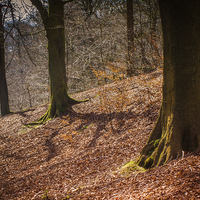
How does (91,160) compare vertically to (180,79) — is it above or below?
below

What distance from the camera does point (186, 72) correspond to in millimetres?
2922

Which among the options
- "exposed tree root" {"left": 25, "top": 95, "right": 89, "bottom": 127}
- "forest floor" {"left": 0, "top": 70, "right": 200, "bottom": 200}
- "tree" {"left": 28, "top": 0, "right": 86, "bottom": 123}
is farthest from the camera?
"exposed tree root" {"left": 25, "top": 95, "right": 89, "bottom": 127}

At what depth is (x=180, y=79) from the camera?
2979mm

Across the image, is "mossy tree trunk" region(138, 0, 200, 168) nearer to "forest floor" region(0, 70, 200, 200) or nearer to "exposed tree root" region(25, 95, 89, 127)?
"forest floor" region(0, 70, 200, 200)

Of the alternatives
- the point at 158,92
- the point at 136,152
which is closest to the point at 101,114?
the point at 158,92

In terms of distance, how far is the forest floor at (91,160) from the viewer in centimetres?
278

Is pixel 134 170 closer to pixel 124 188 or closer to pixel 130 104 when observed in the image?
pixel 124 188

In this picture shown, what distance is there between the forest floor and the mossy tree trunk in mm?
257

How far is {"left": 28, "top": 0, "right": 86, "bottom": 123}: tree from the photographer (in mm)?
8578

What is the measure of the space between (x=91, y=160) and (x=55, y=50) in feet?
18.6

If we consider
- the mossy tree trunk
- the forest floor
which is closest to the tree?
the forest floor

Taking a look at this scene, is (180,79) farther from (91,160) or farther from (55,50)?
(55,50)

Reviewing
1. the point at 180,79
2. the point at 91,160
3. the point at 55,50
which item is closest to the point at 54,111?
the point at 55,50

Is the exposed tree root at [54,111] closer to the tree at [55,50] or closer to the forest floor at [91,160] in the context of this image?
the tree at [55,50]
